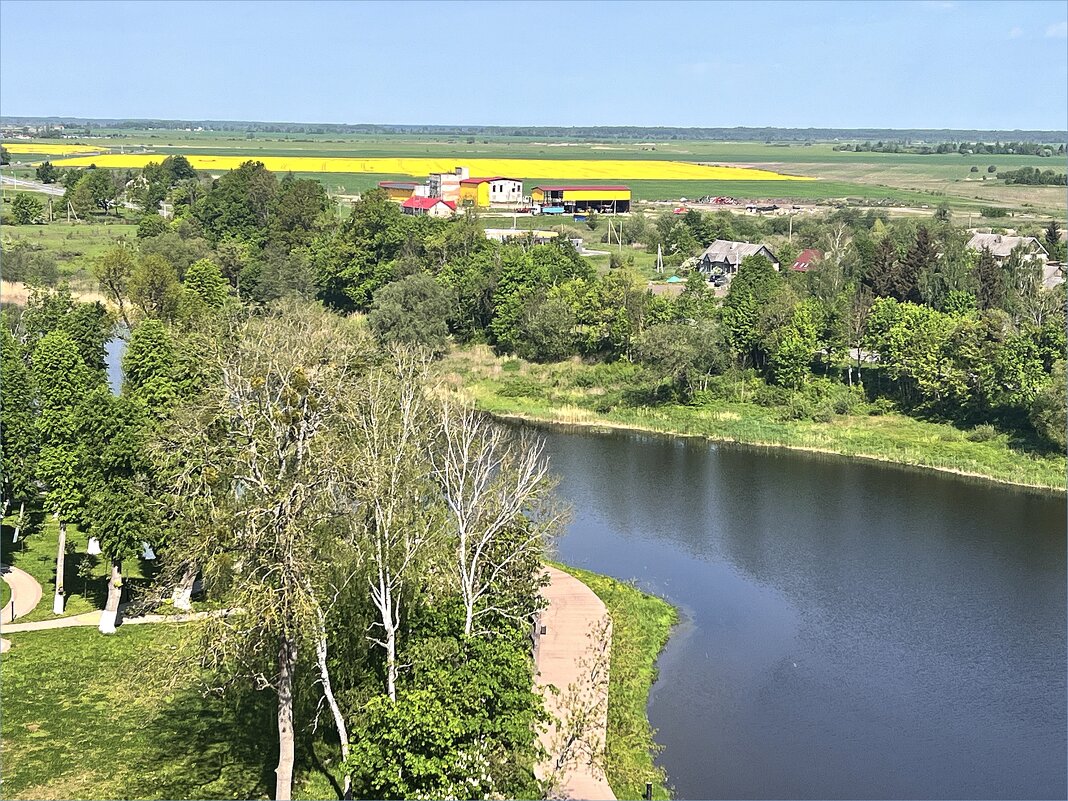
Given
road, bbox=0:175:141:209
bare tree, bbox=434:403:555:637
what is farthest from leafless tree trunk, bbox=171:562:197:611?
road, bbox=0:175:141:209

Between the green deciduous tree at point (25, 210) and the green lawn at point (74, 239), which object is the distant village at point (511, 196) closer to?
the green lawn at point (74, 239)

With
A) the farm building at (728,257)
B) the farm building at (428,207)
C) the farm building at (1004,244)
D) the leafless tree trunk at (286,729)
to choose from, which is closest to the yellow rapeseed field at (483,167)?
the farm building at (428,207)

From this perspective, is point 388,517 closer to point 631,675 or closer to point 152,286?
point 631,675

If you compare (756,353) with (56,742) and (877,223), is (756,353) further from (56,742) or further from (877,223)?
(877,223)

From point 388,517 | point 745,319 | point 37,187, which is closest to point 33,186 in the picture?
point 37,187

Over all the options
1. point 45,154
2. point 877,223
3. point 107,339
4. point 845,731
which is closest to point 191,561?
point 845,731

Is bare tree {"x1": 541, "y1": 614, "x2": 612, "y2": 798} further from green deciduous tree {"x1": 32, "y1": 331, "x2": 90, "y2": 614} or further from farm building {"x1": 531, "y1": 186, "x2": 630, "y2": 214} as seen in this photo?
farm building {"x1": 531, "y1": 186, "x2": 630, "y2": 214}
